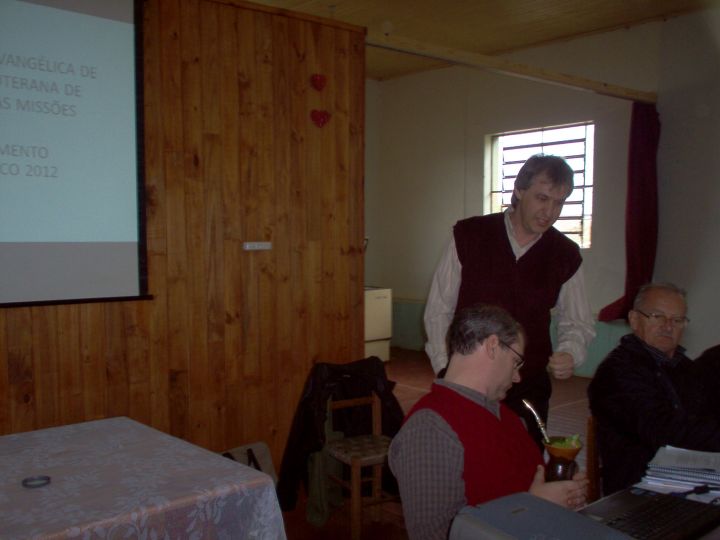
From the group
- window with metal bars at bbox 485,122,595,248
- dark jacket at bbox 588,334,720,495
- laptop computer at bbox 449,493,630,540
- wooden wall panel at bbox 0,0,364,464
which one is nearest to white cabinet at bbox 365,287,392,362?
window with metal bars at bbox 485,122,595,248

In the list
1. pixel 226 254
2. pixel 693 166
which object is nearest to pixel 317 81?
pixel 226 254

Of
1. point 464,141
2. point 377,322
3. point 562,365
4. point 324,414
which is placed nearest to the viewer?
point 562,365

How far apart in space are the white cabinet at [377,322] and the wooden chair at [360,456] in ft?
11.4

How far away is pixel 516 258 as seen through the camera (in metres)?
2.17

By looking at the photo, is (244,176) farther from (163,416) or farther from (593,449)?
(593,449)

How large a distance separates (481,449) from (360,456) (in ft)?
5.17

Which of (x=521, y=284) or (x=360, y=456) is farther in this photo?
(x=360, y=456)

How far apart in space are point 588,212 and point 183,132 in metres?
4.27

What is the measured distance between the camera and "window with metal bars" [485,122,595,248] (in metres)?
6.07

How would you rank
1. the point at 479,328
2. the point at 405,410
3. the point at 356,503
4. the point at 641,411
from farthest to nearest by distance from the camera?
the point at 405,410
the point at 356,503
the point at 641,411
the point at 479,328

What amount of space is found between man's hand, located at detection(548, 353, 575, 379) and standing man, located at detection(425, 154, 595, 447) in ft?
0.27

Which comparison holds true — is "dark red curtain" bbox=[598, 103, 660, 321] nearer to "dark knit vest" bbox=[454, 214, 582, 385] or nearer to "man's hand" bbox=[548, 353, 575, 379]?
"dark knit vest" bbox=[454, 214, 582, 385]

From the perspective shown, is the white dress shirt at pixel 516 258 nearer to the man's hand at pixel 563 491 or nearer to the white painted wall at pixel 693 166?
the man's hand at pixel 563 491

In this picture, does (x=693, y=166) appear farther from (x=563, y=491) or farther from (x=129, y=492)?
(x=129, y=492)
